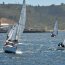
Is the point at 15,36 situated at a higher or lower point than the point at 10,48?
higher

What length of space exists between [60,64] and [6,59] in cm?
896

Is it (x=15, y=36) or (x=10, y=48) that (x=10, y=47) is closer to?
(x=10, y=48)

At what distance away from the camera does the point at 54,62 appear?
→ 59188 millimetres

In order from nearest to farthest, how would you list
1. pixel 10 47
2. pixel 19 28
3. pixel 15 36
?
pixel 10 47
pixel 19 28
pixel 15 36

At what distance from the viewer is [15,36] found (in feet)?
243

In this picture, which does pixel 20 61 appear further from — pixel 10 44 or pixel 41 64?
pixel 10 44

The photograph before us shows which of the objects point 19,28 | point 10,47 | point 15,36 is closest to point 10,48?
point 10,47

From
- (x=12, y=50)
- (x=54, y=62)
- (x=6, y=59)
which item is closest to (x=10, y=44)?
(x=12, y=50)

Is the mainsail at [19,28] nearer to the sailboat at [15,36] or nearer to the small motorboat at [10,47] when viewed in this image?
the sailboat at [15,36]

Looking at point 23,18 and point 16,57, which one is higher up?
point 23,18

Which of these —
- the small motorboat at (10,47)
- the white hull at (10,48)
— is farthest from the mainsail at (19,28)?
the white hull at (10,48)

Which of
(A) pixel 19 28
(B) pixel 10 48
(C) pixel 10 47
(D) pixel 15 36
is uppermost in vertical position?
(A) pixel 19 28

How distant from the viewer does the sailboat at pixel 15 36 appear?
232 ft

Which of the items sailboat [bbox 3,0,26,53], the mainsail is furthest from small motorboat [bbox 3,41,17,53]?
the mainsail
